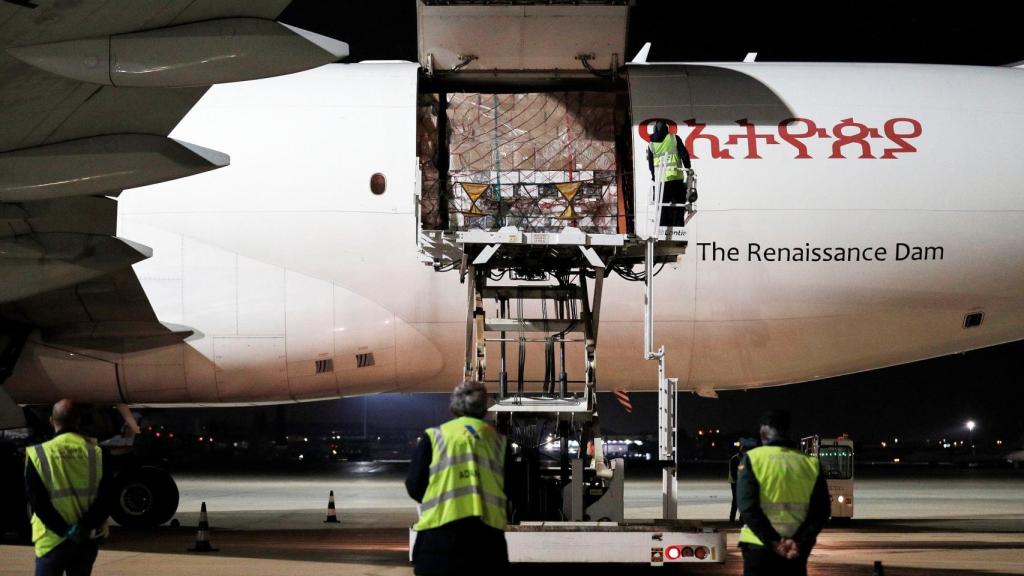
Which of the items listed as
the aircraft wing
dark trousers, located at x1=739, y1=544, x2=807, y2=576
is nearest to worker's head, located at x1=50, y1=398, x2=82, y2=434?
the aircraft wing

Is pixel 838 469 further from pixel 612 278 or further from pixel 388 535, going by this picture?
pixel 388 535

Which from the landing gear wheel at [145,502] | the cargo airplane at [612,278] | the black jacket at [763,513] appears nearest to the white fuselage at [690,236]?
the cargo airplane at [612,278]

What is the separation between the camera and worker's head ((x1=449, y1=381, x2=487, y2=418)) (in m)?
6.96

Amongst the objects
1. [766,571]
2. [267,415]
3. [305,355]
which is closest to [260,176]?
[305,355]

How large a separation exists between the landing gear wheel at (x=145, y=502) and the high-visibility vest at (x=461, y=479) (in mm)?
12310

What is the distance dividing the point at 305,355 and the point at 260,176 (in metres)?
2.64

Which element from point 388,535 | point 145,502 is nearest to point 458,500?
point 388,535

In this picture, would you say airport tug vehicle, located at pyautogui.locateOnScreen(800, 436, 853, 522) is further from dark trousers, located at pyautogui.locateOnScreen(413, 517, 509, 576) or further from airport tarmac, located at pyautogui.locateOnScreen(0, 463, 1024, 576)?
dark trousers, located at pyautogui.locateOnScreen(413, 517, 509, 576)

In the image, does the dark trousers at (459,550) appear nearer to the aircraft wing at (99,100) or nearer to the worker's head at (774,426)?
the worker's head at (774,426)

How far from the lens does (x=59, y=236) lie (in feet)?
42.4

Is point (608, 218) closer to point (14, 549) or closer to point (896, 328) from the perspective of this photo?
point (896, 328)

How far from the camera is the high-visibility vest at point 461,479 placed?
22.2 feet

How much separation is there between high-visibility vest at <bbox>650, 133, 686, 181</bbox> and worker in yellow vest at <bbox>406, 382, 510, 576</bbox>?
7838mm

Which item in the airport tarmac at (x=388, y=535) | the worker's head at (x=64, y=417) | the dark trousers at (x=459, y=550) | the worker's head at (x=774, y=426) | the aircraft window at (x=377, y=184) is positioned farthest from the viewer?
the aircraft window at (x=377, y=184)
